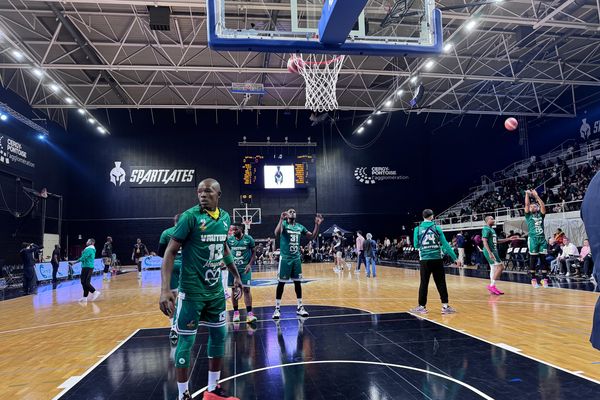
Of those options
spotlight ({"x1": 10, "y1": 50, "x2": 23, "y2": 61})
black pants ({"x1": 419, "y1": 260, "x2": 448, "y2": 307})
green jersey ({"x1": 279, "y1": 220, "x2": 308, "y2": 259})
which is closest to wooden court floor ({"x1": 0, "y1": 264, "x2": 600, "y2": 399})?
black pants ({"x1": 419, "y1": 260, "x2": 448, "y2": 307})

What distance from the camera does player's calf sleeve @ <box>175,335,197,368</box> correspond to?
3.25 metres

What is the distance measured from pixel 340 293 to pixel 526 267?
361 inches

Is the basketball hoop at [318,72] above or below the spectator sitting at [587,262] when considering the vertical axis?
above

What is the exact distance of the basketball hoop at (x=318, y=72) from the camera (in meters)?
11.7

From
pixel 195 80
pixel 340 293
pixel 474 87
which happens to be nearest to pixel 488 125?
pixel 474 87

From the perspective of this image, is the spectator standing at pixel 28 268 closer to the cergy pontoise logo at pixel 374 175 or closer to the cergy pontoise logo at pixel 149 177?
the cergy pontoise logo at pixel 149 177

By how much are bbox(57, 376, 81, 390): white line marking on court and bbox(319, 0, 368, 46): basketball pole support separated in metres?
5.16

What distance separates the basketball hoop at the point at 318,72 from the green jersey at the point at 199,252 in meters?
8.75

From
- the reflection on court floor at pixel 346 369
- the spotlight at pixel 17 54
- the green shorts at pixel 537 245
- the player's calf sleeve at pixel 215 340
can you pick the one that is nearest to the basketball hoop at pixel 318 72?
the green shorts at pixel 537 245

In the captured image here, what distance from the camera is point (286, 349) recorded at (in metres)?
5.21

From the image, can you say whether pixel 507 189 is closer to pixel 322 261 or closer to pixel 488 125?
pixel 488 125

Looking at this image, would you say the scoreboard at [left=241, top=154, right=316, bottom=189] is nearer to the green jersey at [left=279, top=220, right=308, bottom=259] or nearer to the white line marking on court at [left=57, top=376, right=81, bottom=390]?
the green jersey at [left=279, top=220, right=308, bottom=259]

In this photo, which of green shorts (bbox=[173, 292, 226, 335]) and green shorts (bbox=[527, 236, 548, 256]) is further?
green shorts (bbox=[527, 236, 548, 256])

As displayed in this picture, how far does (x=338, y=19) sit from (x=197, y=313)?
402cm
